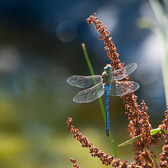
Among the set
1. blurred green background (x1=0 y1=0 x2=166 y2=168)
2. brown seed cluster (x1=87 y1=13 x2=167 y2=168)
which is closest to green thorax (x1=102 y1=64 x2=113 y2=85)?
brown seed cluster (x1=87 y1=13 x2=167 y2=168)

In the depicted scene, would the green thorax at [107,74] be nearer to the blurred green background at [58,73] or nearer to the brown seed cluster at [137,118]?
the brown seed cluster at [137,118]

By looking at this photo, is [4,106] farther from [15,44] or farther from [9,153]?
[15,44]

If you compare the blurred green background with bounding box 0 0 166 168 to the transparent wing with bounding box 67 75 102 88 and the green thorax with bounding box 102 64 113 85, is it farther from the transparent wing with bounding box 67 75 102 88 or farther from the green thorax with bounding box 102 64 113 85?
the green thorax with bounding box 102 64 113 85

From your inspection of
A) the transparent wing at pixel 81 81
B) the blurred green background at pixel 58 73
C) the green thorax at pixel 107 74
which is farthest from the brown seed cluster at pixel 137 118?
the blurred green background at pixel 58 73

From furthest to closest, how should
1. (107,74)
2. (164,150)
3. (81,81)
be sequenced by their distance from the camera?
(81,81), (107,74), (164,150)

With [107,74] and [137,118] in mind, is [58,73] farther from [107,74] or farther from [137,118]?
[137,118]

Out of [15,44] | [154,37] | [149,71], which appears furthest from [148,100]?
[15,44]

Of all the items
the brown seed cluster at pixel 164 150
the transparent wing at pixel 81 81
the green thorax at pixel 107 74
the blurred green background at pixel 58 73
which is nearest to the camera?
the brown seed cluster at pixel 164 150

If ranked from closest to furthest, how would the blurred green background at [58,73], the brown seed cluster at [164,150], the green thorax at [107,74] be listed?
the brown seed cluster at [164,150]
the green thorax at [107,74]
the blurred green background at [58,73]

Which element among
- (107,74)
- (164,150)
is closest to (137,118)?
(164,150)
